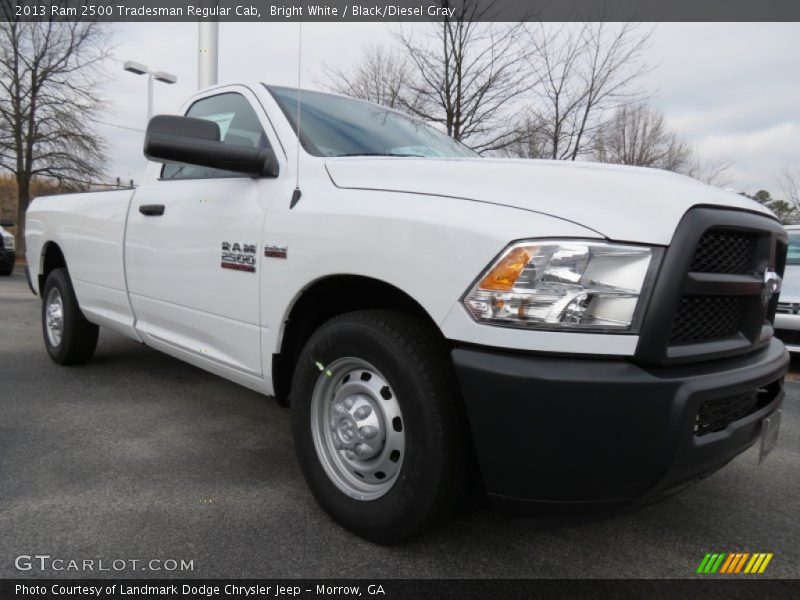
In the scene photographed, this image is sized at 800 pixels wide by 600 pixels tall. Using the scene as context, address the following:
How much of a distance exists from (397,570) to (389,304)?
3.14ft

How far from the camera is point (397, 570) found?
6.76 feet

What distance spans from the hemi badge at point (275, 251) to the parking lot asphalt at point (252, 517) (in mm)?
1058

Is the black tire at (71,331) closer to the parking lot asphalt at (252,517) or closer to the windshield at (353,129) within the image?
the parking lot asphalt at (252,517)

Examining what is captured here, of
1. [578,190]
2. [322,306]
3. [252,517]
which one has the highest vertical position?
[578,190]

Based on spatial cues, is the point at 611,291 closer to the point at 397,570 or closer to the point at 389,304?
the point at 389,304

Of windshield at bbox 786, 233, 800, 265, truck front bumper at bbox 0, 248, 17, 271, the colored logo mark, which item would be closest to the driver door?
the colored logo mark

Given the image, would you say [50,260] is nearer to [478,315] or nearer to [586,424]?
[478,315]

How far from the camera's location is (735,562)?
2225 millimetres

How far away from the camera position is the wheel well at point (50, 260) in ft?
16.1

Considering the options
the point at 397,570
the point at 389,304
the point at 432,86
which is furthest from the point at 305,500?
the point at 432,86

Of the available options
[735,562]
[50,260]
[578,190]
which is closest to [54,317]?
[50,260]

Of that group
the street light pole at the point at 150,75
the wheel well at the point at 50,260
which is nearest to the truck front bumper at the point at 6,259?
the street light pole at the point at 150,75

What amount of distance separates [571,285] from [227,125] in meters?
2.30

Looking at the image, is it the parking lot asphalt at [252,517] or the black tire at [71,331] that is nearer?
the parking lot asphalt at [252,517]
